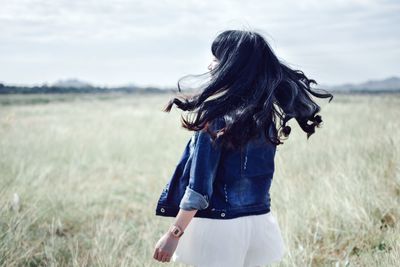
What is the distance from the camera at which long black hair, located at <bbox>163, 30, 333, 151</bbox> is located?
5.74 feet

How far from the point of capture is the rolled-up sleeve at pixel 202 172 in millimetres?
1685

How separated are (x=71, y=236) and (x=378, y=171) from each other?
10.4 ft

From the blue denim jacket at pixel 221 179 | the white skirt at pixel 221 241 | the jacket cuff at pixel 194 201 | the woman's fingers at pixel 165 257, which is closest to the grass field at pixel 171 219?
the white skirt at pixel 221 241

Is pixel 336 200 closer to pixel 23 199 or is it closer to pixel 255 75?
pixel 255 75

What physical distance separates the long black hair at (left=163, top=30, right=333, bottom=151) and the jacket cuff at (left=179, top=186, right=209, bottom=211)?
0.23 metres

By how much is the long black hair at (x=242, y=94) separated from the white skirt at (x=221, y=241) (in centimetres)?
35

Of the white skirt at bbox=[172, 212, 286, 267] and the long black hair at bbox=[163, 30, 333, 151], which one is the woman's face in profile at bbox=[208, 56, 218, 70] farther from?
the white skirt at bbox=[172, 212, 286, 267]

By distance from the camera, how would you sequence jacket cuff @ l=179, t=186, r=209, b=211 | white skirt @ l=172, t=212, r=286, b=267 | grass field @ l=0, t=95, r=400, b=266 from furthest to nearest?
grass field @ l=0, t=95, r=400, b=266 → white skirt @ l=172, t=212, r=286, b=267 → jacket cuff @ l=179, t=186, r=209, b=211

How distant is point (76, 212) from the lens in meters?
4.61

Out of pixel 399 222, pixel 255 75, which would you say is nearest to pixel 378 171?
pixel 399 222

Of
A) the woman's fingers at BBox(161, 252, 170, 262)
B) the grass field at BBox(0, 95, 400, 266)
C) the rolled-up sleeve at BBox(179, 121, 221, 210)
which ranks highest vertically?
the rolled-up sleeve at BBox(179, 121, 221, 210)

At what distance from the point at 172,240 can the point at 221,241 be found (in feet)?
0.70

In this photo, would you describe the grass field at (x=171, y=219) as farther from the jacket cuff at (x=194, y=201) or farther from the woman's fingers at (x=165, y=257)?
the jacket cuff at (x=194, y=201)

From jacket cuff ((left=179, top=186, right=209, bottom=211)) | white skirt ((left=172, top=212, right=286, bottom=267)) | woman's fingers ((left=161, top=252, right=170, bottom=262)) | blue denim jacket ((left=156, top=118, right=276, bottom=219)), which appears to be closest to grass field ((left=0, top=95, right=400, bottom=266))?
white skirt ((left=172, top=212, right=286, bottom=267))
